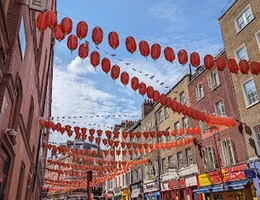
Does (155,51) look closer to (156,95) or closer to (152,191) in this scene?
(156,95)

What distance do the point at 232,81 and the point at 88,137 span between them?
1201 centimetres

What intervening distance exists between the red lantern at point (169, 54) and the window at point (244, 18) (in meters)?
11.9

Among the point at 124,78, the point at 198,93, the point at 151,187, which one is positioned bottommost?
the point at 151,187

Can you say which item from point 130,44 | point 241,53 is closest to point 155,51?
point 130,44

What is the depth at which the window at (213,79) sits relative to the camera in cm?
2186

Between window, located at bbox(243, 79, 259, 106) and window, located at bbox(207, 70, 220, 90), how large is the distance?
3574 mm

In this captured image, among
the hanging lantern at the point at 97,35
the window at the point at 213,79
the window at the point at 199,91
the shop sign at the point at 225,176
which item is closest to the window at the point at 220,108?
the window at the point at 213,79

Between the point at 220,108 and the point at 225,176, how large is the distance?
5455 millimetres

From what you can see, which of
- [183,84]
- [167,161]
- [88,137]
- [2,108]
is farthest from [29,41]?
[167,161]

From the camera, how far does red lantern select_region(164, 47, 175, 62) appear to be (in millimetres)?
9422

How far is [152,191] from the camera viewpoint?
3178cm

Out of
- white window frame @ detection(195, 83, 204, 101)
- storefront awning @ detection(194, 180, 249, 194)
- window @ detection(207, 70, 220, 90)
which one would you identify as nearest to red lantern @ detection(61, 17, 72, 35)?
storefront awning @ detection(194, 180, 249, 194)

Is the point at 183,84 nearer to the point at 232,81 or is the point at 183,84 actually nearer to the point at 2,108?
the point at 232,81

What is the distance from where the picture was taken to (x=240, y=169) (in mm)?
17750
